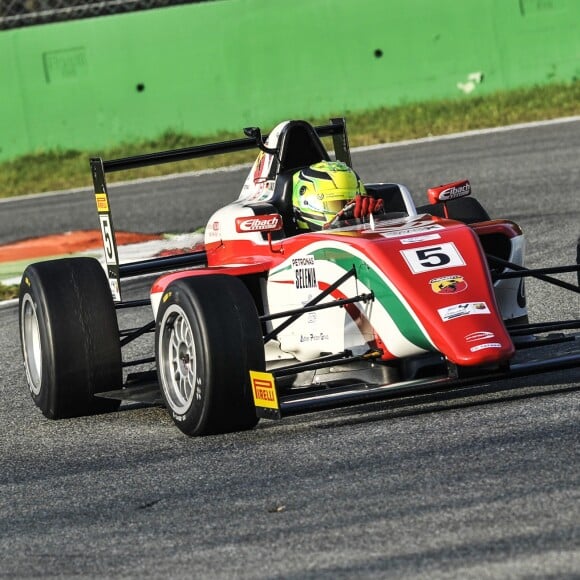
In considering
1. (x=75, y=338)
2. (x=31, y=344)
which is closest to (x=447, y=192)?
(x=75, y=338)

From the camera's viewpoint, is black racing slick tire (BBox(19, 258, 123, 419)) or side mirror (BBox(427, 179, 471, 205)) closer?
black racing slick tire (BBox(19, 258, 123, 419))

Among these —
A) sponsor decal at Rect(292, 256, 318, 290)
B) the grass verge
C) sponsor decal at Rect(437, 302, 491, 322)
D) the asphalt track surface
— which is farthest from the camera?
the grass verge

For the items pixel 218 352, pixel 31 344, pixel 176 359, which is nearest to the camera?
pixel 218 352

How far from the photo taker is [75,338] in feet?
24.3

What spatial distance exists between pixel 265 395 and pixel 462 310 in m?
0.96

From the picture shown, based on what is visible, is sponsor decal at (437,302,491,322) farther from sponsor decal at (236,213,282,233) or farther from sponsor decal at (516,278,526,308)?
sponsor decal at (236,213,282,233)

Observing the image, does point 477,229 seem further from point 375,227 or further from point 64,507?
point 64,507

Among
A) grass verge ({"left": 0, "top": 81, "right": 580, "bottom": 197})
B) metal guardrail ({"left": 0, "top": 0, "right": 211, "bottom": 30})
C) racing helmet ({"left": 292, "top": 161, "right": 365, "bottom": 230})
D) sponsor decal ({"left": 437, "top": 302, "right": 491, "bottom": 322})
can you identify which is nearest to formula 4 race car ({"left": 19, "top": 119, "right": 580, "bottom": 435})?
sponsor decal ({"left": 437, "top": 302, "right": 491, "bottom": 322})

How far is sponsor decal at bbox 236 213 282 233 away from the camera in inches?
294

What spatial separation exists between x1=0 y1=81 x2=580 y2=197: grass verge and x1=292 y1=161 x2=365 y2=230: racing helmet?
1117 centimetres

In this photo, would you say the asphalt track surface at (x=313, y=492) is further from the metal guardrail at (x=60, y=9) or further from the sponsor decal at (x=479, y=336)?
the metal guardrail at (x=60, y=9)

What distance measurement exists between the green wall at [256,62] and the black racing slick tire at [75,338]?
12.0 m

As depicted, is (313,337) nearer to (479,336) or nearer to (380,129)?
(479,336)

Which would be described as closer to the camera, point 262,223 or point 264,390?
point 264,390
